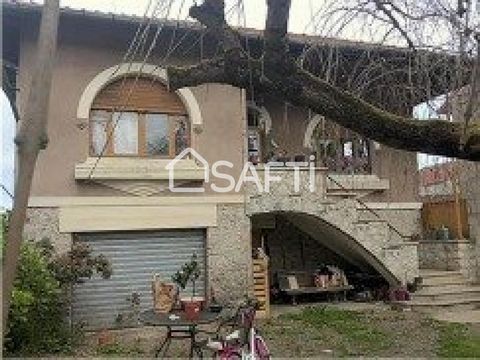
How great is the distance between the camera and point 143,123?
43.7 ft

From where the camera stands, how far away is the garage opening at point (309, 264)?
50.0 ft

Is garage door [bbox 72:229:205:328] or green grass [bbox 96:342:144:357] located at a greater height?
garage door [bbox 72:229:205:328]

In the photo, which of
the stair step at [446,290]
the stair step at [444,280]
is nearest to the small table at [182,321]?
the stair step at [446,290]

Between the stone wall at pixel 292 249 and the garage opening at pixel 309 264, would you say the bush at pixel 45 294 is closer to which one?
the garage opening at pixel 309 264

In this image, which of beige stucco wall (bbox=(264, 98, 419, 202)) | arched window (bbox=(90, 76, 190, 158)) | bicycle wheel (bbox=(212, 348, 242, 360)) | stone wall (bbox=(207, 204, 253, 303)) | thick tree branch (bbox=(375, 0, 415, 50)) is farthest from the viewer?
beige stucco wall (bbox=(264, 98, 419, 202))

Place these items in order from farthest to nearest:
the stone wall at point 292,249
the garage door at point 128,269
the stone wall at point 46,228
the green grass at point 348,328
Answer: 1. the stone wall at point 292,249
2. the garage door at point 128,269
3. the stone wall at point 46,228
4. the green grass at point 348,328

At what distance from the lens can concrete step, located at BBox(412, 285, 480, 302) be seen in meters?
14.2

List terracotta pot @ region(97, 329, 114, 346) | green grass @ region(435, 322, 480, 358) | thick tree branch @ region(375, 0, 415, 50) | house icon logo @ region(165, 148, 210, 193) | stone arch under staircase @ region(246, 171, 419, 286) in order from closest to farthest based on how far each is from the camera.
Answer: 1. thick tree branch @ region(375, 0, 415, 50)
2. green grass @ region(435, 322, 480, 358)
3. terracotta pot @ region(97, 329, 114, 346)
4. house icon logo @ region(165, 148, 210, 193)
5. stone arch under staircase @ region(246, 171, 419, 286)

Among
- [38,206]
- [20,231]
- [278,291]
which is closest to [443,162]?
[20,231]

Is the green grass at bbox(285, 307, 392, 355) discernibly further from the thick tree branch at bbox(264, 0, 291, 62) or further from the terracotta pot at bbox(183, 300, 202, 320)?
the thick tree branch at bbox(264, 0, 291, 62)

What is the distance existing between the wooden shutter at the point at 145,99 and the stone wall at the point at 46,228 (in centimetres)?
238

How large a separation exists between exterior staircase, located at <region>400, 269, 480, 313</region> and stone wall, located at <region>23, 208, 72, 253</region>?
7340mm

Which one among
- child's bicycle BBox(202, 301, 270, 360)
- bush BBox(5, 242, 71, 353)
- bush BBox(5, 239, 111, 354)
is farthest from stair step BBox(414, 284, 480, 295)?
bush BBox(5, 242, 71, 353)

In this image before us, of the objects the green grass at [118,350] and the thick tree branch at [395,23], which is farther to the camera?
the green grass at [118,350]
